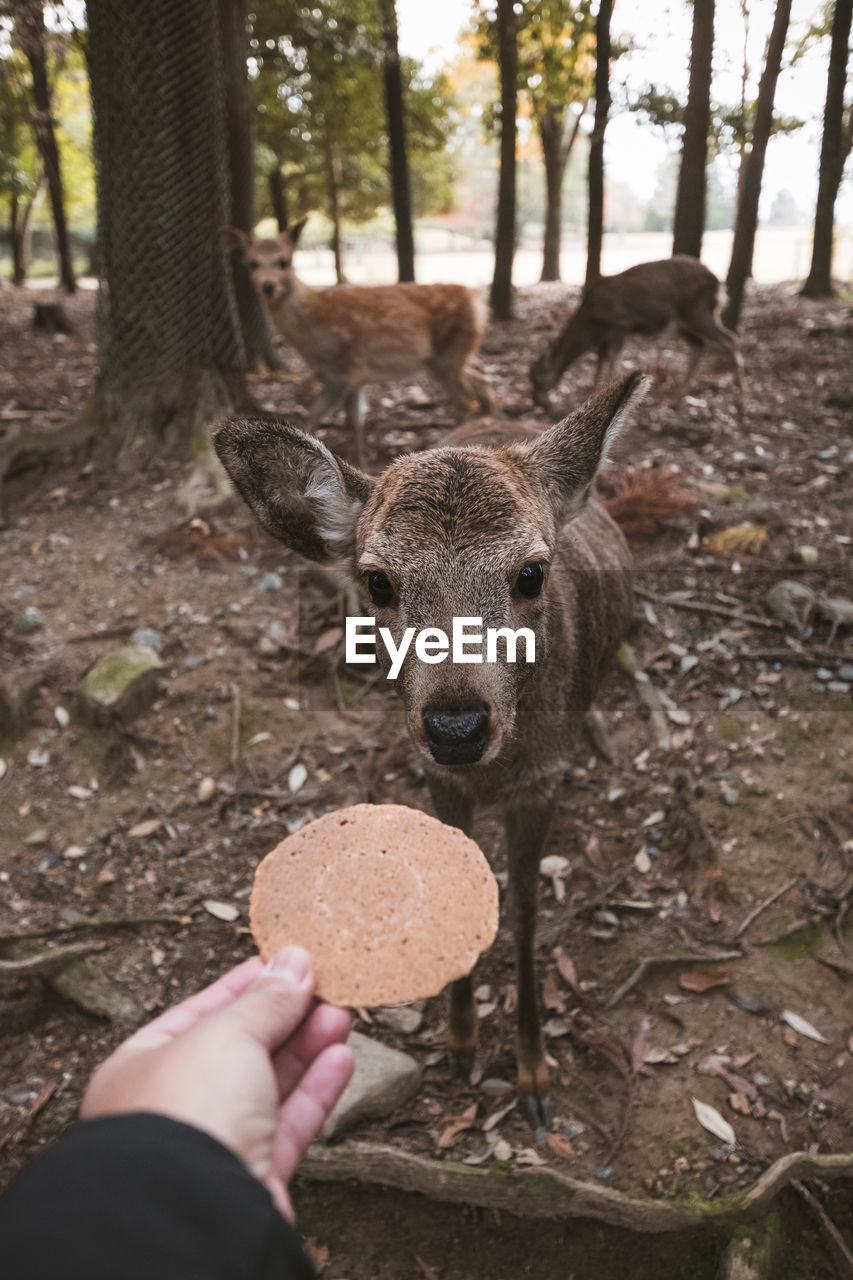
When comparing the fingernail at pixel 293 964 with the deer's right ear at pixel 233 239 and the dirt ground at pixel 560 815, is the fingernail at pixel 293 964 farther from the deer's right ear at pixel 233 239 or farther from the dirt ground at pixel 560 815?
the deer's right ear at pixel 233 239

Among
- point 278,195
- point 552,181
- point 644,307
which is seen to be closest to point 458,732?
point 644,307

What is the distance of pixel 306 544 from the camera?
2.89 meters

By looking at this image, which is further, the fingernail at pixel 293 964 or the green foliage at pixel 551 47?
the green foliage at pixel 551 47

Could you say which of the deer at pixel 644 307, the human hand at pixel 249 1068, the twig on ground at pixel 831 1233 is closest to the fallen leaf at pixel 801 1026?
the twig on ground at pixel 831 1233

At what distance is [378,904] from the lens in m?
2.04

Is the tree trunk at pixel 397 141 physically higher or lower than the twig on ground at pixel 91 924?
higher

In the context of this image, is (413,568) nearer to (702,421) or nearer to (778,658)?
(778,658)

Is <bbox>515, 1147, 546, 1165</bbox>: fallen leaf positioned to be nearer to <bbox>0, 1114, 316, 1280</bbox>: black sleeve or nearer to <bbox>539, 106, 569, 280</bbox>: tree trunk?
<bbox>0, 1114, 316, 1280</bbox>: black sleeve

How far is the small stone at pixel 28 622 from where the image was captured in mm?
5027

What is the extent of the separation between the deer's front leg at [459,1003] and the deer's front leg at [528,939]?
0.17 metres

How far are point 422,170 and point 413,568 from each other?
32453mm

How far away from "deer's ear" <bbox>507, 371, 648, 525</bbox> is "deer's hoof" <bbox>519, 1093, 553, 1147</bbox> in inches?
82.2

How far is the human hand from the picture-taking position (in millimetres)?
1302

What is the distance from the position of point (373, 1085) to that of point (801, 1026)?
5.26ft
